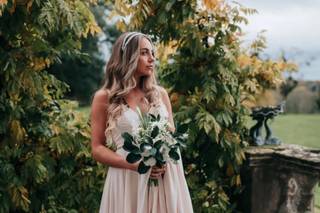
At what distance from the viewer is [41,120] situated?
4652 millimetres

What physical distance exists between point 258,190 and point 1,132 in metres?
2.26

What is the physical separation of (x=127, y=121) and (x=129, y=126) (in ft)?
0.10

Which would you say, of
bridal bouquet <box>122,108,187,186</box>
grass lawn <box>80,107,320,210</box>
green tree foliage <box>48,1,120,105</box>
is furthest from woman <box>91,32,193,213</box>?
green tree foliage <box>48,1,120,105</box>

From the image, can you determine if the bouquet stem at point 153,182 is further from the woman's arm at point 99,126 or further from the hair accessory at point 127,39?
the hair accessory at point 127,39

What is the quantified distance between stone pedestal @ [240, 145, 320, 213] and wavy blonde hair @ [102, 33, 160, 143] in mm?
1953

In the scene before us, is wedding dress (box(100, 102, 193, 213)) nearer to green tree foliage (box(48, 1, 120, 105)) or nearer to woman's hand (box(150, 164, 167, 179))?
woman's hand (box(150, 164, 167, 179))

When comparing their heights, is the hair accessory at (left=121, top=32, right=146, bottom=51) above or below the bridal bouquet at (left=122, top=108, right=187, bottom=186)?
above

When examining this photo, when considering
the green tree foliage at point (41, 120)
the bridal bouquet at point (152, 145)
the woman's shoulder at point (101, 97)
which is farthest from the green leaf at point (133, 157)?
the green tree foliage at point (41, 120)

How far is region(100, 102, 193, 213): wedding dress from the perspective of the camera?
123 inches

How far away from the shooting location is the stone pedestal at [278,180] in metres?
4.89

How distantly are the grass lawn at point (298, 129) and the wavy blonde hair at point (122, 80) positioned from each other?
35.3ft

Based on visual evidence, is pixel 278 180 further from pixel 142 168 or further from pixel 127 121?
pixel 142 168

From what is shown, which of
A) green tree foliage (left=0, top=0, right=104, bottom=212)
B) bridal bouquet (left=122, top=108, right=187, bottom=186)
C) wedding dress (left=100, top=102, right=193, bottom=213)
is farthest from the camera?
green tree foliage (left=0, top=0, right=104, bottom=212)

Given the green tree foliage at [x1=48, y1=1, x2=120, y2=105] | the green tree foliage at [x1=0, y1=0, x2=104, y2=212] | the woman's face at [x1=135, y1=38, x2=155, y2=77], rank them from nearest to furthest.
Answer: the woman's face at [x1=135, y1=38, x2=155, y2=77], the green tree foliage at [x1=0, y1=0, x2=104, y2=212], the green tree foliage at [x1=48, y1=1, x2=120, y2=105]
